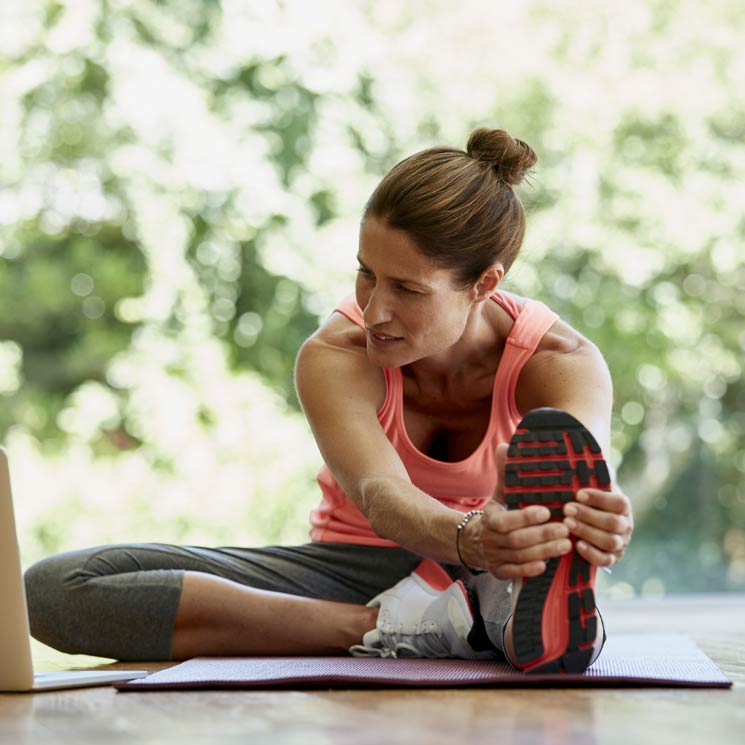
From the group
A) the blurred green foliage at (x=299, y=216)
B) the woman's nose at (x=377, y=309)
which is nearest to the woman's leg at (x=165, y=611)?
the woman's nose at (x=377, y=309)

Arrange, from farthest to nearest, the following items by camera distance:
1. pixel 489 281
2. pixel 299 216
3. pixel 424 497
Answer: pixel 299 216
pixel 489 281
pixel 424 497

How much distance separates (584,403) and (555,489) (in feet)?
1.26

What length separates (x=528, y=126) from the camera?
5.98 metres

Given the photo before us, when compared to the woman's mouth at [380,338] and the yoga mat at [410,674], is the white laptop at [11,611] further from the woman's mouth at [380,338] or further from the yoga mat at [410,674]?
the woman's mouth at [380,338]

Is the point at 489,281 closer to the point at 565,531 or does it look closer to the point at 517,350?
the point at 517,350

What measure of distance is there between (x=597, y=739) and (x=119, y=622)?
1.15m

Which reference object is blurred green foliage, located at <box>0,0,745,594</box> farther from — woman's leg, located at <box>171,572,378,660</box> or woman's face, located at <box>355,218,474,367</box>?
woman's face, located at <box>355,218,474,367</box>

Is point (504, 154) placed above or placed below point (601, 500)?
above

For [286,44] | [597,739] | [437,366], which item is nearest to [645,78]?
[286,44]

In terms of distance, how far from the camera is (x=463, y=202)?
1.87 meters

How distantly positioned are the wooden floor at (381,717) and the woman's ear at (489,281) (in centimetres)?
70

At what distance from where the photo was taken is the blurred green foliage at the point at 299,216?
5.61 meters

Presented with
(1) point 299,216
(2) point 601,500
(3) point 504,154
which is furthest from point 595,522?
(1) point 299,216

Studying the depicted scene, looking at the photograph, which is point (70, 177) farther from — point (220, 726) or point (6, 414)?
point (220, 726)
